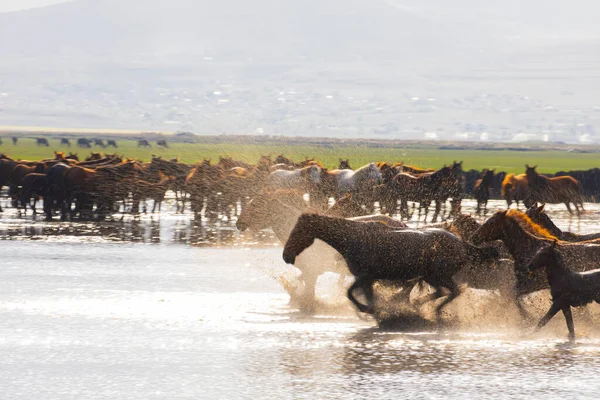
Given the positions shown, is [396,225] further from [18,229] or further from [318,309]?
[18,229]

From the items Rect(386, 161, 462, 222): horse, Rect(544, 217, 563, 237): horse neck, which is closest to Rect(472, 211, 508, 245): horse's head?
Rect(544, 217, 563, 237): horse neck

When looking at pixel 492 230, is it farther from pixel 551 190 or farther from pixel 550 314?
pixel 551 190

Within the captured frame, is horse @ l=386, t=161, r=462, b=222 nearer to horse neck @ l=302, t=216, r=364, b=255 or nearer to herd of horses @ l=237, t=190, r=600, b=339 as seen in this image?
herd of horses @ l=237, t=190, r=600, b=339

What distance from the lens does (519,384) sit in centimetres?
1152

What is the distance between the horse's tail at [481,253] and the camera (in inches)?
595

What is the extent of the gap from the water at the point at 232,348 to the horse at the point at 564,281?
19.9 inches

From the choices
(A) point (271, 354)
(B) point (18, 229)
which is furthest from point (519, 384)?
(B) point (18, 229)

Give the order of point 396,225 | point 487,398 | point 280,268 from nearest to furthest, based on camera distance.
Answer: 1. point 487,398
2. point 396,225
3. point 280,268

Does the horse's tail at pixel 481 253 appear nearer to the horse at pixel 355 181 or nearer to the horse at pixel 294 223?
the horse at pixel 294 223

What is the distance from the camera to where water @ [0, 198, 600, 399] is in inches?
445

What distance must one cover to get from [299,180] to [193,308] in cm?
1965

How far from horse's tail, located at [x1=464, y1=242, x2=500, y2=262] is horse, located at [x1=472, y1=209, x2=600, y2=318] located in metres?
0.37

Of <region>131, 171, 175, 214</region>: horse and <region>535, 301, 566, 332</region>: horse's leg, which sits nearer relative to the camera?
<region>535, 301, 566, 332</region>: horse's leg

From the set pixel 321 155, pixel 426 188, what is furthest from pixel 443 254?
pixel 321 155
